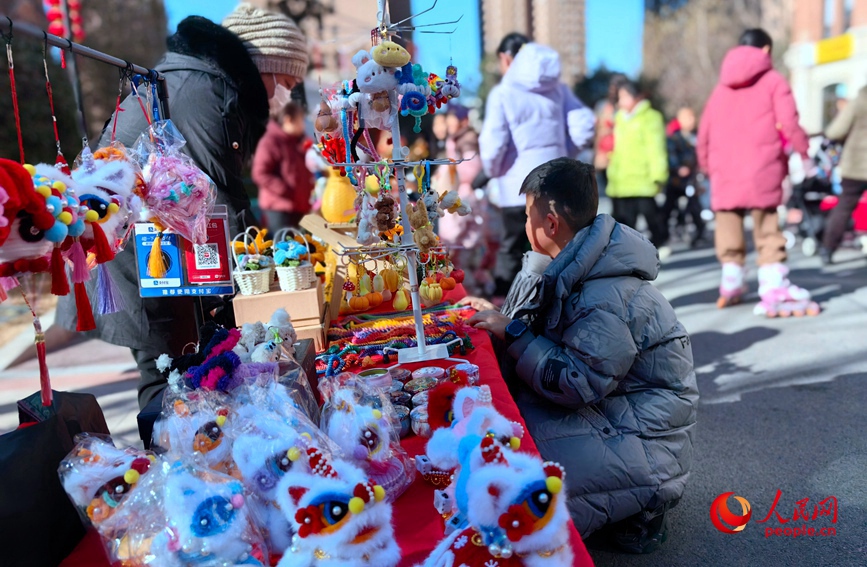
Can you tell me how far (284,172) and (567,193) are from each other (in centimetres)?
449

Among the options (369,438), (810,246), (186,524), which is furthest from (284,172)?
(810,246)

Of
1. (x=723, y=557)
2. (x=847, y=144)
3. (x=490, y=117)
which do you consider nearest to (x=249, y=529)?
(x=723, y=557)

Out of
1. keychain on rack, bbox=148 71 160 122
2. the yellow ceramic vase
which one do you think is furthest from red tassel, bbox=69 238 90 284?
the yellow ceramic vase

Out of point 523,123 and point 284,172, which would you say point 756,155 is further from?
point 284,172

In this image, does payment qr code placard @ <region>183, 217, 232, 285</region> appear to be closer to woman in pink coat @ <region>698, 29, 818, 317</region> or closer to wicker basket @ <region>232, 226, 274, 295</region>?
wicker basket @ <region>232, 226, 274, 295</region>

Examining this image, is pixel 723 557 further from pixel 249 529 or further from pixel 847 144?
pixel 847 144

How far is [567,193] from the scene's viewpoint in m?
2.01

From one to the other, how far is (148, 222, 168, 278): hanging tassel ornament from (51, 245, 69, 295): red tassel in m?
0.64

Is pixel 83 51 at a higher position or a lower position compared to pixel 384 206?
higher

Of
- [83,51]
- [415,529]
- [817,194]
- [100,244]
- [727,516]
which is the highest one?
[83,51]

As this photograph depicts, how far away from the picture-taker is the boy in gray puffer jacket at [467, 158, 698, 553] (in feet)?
5.98

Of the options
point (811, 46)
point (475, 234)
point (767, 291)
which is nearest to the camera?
point (767, 291)

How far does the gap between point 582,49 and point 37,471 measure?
46.4 meters

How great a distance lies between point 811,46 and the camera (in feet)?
56.0
